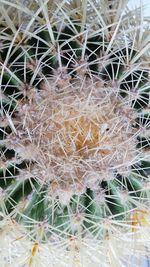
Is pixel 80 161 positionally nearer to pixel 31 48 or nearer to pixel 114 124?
pixel 114 124

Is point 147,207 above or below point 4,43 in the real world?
below

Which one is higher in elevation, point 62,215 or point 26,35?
point 26,35

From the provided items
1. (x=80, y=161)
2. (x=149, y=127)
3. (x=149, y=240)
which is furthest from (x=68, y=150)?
(x=149, y=240)

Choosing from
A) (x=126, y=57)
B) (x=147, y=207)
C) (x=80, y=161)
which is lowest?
(x=147, y=207)

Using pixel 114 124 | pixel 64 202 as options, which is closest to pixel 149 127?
pixel 114 124

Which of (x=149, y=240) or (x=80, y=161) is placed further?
(x=149, y=240)

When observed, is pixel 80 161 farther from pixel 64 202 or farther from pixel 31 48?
pixel 31 48
